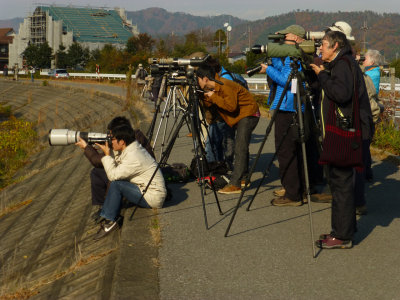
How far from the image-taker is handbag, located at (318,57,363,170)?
5293 mm

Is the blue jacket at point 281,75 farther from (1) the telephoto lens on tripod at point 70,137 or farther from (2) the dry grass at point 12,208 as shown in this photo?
(2) the dry grass at point 12,208

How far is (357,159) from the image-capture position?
5305 mm

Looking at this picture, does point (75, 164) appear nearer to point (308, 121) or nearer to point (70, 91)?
point (308, 121)

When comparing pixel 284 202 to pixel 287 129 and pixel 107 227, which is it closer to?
pixel 287 129

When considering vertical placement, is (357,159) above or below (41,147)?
above

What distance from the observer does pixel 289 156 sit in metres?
7.11

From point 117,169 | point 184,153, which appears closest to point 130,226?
point 117,169

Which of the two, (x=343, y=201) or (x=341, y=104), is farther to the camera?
(x=343, y=201)

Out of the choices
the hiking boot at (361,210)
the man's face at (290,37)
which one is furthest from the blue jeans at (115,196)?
the hiking boot at (361,210)

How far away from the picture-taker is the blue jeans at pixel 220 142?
8.84 m

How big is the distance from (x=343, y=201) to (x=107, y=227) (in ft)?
9.18

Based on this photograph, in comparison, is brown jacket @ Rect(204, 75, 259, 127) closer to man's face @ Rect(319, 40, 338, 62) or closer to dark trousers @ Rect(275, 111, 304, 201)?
dark trousers @ Rect(275, 111, 304, 201)

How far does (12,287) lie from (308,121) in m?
3.67

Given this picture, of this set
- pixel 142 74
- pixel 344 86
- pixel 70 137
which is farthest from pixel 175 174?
pixel 142 74
